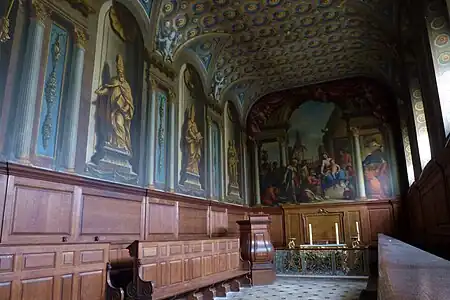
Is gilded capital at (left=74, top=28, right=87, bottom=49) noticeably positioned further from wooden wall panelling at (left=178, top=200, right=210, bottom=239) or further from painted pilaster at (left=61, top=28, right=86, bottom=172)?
wooden wall panelling at (left=178, top=200, right=210, bottom=239)

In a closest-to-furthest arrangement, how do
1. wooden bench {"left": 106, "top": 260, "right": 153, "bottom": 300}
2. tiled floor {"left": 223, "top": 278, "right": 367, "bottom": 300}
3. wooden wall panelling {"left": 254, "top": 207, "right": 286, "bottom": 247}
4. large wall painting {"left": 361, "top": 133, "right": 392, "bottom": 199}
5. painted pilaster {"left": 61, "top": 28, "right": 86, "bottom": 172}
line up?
wooden bench {"left": 106, "top": 260, "right": 153, "bottom": 300} < painted pilaster {"left": 61, "top": 28, "right": 86, "bottom": 172} < tiled floor {"left": 223, "top": 278, "right": 367, "bottom": 300} < large wall painting {"left": 361, "top": 133, "right": 392, "bottom": 199} < wooden wall panelling {"left": 254, "top": 207, "right": 286, "bottom": 247}

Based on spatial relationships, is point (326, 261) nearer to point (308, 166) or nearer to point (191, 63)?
point (308, 166)

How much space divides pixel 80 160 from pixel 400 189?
30.1ft

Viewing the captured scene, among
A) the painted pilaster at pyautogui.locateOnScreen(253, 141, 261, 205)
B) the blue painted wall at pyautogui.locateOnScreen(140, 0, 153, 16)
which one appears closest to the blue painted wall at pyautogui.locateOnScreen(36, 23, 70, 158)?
the blue painted wall at pyautogui.locateOnScreen(140, 0, 153, 16)

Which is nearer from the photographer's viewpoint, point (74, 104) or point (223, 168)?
point (74, 104)

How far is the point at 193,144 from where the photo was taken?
8945mm

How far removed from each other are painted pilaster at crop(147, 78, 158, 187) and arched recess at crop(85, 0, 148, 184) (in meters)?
0.22

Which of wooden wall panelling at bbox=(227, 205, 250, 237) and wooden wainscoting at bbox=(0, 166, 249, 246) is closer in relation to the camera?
wooden wainscoting at bbox=(0, 166, 249, 246)

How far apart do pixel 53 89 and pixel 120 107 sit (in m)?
1.44

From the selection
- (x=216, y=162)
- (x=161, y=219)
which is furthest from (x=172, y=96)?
(x=216, y=162)

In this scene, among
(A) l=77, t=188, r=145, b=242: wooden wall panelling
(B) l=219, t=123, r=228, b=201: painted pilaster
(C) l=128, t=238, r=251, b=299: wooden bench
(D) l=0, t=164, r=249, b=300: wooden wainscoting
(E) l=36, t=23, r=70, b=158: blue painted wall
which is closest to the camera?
(D) l=0, t=164, r=249, b=300: wooden wainscoting

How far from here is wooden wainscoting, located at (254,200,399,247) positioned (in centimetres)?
1065

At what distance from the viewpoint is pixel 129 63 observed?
6855mm

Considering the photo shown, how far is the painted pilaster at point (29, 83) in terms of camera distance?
4441 millimetres
